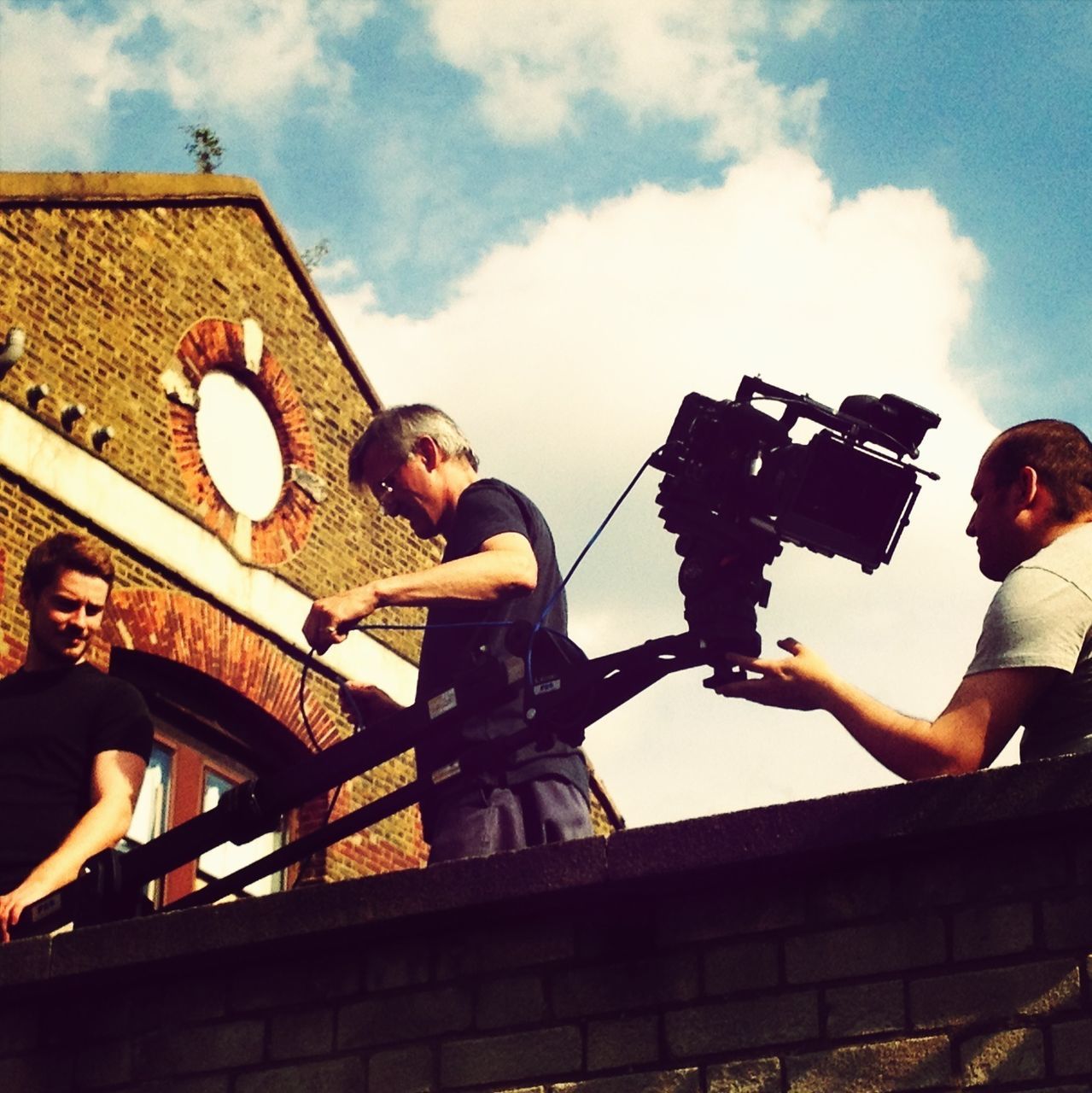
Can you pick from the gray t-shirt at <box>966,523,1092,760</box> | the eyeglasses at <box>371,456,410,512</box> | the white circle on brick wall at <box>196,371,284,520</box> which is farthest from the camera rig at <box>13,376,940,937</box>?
the white circle on brick wall at <box>196,371,284,520</box>

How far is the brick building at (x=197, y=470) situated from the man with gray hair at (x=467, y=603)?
4082mm

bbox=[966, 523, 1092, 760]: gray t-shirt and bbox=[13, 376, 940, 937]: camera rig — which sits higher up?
bbox=[13, 376, 940, 937]: camera rig

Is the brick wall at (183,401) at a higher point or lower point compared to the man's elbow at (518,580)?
higher

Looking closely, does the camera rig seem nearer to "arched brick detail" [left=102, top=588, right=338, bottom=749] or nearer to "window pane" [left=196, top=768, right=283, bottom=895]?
"arched brick detail" [left=102, top=588, right=338, bottom=749]

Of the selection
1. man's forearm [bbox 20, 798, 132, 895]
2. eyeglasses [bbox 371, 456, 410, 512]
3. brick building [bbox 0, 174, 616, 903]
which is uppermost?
brick building [bbox 0, 174, 616, 903]

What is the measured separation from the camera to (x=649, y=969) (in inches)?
171

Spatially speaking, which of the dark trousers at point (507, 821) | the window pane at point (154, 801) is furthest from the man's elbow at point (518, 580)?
the window pane at point (154, 801)

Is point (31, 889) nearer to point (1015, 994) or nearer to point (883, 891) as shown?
point (883, 891)

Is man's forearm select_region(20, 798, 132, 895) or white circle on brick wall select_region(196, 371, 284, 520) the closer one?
man's forearm select_region(20, 798, 132, 895)

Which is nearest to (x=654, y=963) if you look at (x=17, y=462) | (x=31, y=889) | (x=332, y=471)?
(x=31, y=889)

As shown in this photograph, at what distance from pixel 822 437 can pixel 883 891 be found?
1058 millimetres

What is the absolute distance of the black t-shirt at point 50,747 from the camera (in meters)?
5.17

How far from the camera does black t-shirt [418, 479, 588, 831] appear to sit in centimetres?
496

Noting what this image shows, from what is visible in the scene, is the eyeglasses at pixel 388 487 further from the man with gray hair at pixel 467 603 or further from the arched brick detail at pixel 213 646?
the arched brick detail at pixel 213 646
